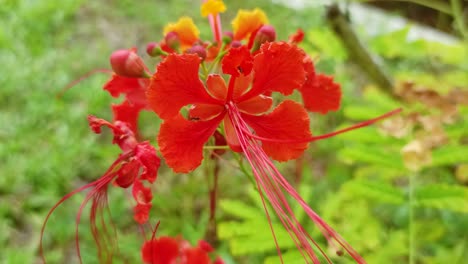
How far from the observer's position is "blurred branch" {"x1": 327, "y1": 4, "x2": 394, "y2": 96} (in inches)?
66.5

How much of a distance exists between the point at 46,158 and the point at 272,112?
1454 millimetres

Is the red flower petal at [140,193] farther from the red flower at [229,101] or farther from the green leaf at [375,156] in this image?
the green leaf at [375,156]

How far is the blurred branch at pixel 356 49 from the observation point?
1688mm

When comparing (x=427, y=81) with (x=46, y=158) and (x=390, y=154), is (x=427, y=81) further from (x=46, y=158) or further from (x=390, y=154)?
(x=46, y=158)

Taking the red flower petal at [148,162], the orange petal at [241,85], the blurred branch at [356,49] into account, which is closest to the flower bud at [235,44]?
the orange petal at [241,85]

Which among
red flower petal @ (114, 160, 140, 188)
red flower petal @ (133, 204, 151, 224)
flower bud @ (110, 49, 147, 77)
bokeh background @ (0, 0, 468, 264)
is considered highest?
flower bud @ (110, 49, 147, 77)

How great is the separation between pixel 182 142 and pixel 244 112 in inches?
4.1

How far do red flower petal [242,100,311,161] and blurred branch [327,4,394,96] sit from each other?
1088 millimetres

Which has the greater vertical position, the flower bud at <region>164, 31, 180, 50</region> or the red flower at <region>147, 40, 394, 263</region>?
the flower bud at <region>164, 31, 180, 50</region>

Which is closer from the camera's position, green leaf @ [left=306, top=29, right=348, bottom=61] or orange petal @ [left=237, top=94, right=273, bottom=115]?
orange petal @ [left=237, top=94, right=273, bottom=115]

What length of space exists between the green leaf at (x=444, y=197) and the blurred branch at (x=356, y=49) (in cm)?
69

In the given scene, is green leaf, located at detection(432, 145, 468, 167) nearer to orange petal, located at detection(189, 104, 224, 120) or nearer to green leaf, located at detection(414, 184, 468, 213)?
green leaf, located at detection(414, 184, 468, 213)

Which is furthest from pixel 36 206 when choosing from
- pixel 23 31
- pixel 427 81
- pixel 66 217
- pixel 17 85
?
pixel 427 81

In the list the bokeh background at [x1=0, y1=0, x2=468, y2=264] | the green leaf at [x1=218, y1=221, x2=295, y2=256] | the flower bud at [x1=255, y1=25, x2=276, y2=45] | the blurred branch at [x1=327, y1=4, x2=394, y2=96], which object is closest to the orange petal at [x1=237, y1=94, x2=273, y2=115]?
the flower bud at [x1=255, y1=25, x2=276, y2=45]
